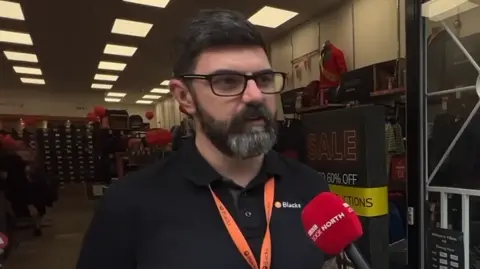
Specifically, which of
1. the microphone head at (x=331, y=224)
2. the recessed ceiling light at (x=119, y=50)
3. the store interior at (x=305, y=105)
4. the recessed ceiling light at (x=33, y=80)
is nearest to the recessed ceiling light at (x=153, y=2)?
the store interior at (x=305, y=105)

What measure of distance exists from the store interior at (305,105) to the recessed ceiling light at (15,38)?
0.28ft

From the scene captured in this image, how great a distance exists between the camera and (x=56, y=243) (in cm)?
547

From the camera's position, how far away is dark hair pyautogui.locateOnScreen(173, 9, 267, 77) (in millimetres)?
895

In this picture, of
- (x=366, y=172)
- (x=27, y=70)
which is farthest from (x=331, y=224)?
(x=27, y=70)

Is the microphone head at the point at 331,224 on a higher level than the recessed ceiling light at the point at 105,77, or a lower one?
lower

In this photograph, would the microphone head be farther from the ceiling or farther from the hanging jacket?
the hanging jacket

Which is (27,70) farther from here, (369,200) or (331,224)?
(331,224)

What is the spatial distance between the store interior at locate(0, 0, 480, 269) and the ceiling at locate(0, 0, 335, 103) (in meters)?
0.03

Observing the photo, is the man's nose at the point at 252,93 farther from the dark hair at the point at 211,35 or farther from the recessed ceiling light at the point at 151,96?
the recessed ceiling light at the point at 151,96

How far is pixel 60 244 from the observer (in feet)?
17.7

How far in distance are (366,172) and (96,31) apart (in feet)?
20.3

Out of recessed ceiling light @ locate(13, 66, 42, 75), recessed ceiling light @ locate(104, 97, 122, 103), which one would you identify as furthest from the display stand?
recessed ceiling light @ locate(104, 97, 122, 103)

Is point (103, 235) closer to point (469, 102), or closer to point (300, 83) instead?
point (469, 102)

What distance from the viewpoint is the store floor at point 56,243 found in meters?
4.58
